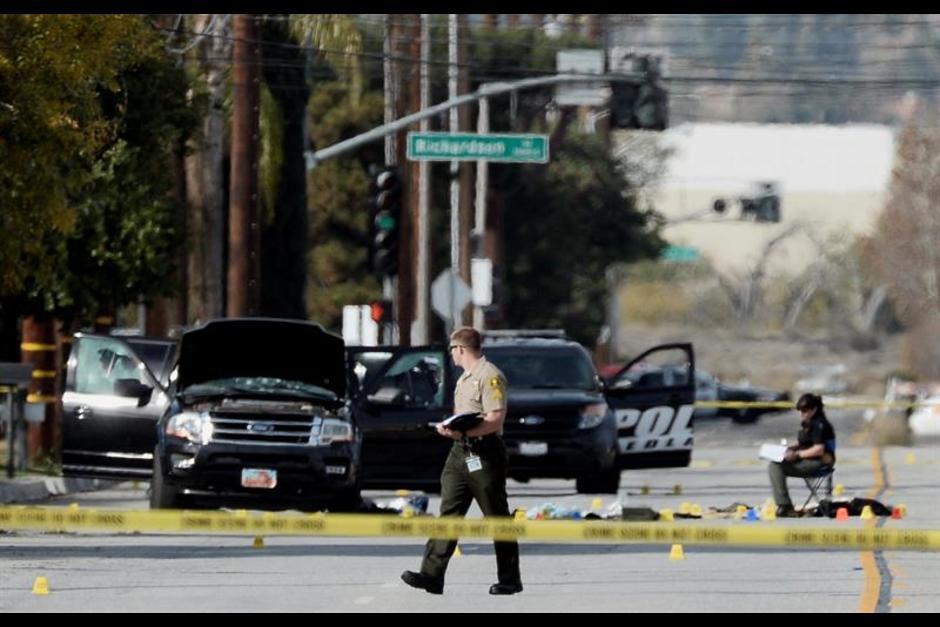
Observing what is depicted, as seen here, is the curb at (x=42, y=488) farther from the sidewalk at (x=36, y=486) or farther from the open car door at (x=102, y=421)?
the open car door at (x=102, y=421)

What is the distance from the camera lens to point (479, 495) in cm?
1553

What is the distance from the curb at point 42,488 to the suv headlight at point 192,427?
15.4 feet

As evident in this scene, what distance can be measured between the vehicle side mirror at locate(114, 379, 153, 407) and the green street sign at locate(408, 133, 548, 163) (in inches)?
580

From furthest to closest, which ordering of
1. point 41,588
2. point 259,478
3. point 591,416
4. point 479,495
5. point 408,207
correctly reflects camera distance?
1. point 408,207
2. point 591,416
3. point 259,478
4. point 479,495
5. point 41,588

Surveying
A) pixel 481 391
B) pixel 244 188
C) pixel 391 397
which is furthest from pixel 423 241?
pixel 481 391

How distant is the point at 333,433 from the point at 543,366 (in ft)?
22.9

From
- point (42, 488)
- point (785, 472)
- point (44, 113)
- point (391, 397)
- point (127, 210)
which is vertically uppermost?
point (44, 113)

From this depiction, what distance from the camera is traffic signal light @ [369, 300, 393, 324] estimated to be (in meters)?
39.8

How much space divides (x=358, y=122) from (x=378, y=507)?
42.3 metres

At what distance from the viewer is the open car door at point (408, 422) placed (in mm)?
24812

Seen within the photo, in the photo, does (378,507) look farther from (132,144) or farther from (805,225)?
(805,225)

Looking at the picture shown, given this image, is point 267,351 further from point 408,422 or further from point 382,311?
point 382,311

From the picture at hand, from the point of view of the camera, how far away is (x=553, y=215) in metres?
71.0
